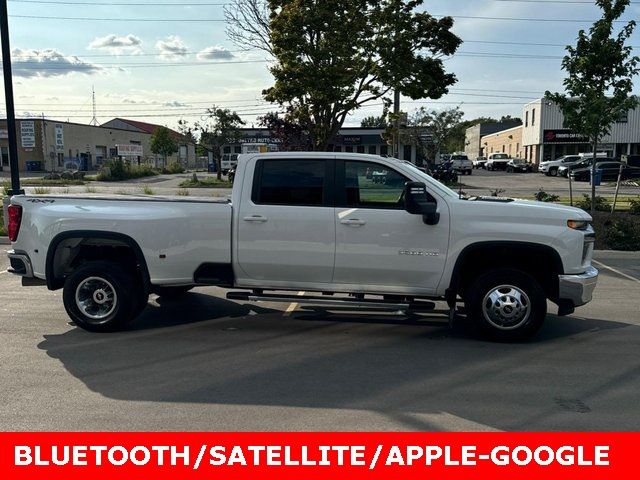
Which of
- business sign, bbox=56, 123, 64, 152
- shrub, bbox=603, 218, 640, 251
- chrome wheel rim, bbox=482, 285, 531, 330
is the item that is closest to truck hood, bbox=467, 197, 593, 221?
chrome wheel rim, bbox=482, 285, 531, 330

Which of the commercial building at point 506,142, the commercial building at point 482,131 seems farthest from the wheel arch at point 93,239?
the commercial building at point 482,131

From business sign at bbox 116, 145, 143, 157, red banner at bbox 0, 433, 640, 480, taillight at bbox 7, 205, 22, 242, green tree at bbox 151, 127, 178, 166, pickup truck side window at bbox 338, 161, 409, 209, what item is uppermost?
green tree at bbox 151, 127, 178, 166

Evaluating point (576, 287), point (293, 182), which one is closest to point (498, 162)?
point (576, 287)

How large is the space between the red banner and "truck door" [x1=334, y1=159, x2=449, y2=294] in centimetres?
224

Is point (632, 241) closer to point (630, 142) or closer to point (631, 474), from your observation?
point (631, 474)

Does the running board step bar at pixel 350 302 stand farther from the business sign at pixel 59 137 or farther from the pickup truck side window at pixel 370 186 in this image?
the business sign at pixel 59 137

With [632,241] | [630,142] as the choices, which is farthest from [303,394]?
[630,142]

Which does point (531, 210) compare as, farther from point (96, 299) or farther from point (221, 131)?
point (221, 131)

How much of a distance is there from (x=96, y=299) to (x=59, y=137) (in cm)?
6724

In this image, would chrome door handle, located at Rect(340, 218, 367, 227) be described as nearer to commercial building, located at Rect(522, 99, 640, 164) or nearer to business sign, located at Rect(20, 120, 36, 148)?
commercial building, located at Rect(522, 99, 640, 164)

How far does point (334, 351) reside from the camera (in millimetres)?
5758

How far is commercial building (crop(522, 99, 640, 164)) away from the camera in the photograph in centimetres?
5578

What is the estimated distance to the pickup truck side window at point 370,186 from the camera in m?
6.00

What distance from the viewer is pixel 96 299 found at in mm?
6340
